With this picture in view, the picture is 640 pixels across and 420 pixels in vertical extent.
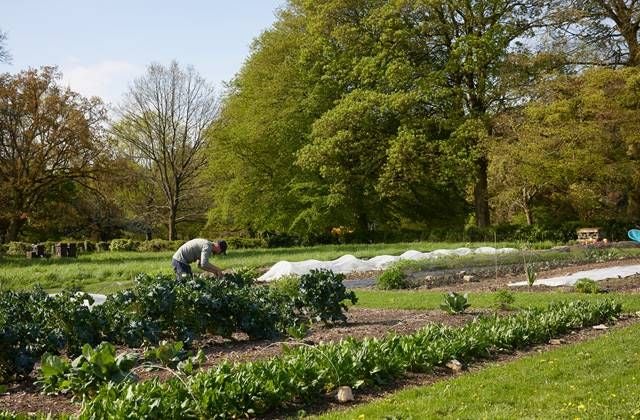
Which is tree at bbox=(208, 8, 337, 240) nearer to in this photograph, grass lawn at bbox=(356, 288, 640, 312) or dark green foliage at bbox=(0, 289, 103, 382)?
grass lawn at bbox=(356, 288, 640, 312)

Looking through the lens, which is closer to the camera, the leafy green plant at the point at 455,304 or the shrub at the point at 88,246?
the leafy green plant at the point at 455,304

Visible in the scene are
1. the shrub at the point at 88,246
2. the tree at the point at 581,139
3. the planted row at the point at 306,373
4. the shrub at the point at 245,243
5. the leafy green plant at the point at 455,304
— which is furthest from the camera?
the shrub at the point at 88,246

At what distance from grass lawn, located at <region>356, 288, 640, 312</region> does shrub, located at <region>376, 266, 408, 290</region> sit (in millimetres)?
1375

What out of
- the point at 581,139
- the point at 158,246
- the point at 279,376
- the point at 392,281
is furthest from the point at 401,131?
the point at 279,376

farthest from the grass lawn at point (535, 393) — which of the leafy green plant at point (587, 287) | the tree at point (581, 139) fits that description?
the tree at point (581, 139)

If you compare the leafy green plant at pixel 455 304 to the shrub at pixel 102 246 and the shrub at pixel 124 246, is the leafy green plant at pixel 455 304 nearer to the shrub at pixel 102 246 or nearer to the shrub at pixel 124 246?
the shrub at pixel 124 246

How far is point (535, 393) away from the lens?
557 centimetres

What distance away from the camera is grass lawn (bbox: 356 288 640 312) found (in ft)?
36.6

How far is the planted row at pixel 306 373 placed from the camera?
491 cm

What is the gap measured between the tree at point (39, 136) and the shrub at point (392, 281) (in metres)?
23.7

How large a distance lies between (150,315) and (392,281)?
812 centimetres

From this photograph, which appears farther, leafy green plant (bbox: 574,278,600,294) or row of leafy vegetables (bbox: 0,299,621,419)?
leafy green plant (bbox: 574,278,600,294)

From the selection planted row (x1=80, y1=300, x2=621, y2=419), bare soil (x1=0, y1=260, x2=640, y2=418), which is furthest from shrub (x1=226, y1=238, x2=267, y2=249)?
planted row (x1=80, y1=300, x2=621, y2=419)

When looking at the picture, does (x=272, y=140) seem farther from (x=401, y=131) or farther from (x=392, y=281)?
(x=392, y=281)
